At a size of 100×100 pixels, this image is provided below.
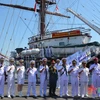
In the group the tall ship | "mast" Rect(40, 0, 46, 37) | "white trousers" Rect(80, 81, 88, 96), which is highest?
"mast" Rect(40, 0, 46, 37)

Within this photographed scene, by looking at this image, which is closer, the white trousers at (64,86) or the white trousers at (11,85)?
the white trousers at (11,85)

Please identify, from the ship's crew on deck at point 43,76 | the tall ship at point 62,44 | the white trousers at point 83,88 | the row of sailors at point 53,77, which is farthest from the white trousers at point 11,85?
the tall ship at point 62,44

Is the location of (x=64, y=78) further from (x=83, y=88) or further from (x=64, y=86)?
(x=83, y=88)

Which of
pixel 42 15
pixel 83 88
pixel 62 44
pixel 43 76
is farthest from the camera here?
pixel 42 15

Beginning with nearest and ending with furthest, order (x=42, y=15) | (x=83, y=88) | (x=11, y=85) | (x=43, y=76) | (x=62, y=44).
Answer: (x=11, y=85) → (x=83, y=88) → (x=43, y=76) → (x=62, y=44) → (x=42, y=15)

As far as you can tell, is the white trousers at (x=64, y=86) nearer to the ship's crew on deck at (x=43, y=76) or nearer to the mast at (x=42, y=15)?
the ship's crew on deck at (x=43, y=76)

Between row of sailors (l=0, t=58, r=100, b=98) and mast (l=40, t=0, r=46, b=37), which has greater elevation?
mast (l=40, t=0, r=46, b=37)

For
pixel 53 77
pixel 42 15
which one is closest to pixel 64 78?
pixel 53 77

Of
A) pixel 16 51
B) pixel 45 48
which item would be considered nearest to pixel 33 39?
pixel 16 51

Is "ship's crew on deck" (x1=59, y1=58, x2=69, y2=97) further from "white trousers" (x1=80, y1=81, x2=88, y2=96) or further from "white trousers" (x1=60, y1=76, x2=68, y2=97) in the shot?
"white trousers" (x1=80, y1=81, x2=88, y2=96)

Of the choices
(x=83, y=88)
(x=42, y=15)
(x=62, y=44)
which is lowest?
(x=83, y=88)

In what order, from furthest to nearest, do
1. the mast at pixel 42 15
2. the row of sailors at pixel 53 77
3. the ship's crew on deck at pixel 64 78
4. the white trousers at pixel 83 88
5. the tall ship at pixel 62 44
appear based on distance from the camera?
the mast at pixel 42 15 → the tall ship at pixel 62 44 → the ship's crew on deck at pixel 64 78 → the white trousers at pixel 83 88 → the row of sailors at pixel 53 77

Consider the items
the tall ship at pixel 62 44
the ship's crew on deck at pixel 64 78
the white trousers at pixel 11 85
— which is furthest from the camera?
the tall ship at pixel 62 44

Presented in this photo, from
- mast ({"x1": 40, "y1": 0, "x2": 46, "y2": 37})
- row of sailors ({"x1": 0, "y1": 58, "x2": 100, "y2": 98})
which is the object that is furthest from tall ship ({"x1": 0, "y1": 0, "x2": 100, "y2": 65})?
row of sailors ({"x1": 0, "y1": 58, "x2": 100, "y2": 98})
